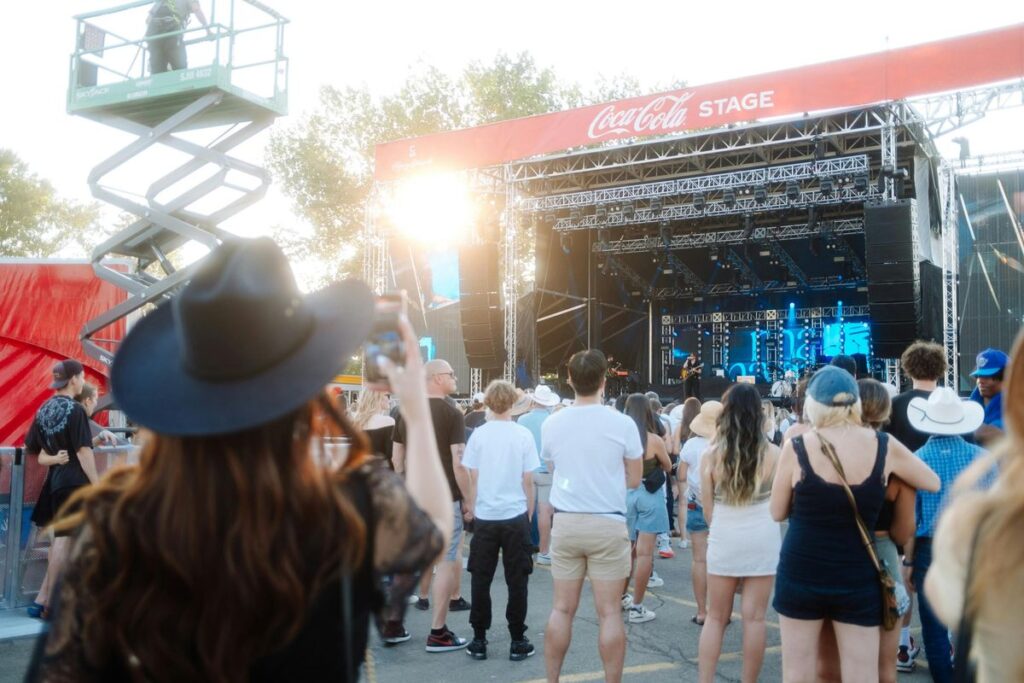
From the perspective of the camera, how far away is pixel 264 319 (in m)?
1.33

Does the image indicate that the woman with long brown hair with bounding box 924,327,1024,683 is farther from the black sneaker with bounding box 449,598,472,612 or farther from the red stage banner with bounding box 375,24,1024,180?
the red stage banner with bounding box 375,24,1024,180

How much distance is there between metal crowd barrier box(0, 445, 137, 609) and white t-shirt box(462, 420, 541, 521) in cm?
336

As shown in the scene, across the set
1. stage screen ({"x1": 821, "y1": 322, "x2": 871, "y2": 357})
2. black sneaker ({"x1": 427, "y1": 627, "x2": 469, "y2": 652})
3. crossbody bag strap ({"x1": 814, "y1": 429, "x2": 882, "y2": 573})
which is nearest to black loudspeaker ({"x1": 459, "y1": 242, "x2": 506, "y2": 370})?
stage screen ({"x1": 821, "y1": 322, "x2": 871, "y2": 357})

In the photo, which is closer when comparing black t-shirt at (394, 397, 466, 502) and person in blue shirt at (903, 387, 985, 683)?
person in blue shirt at (903, 387, 985, 683)

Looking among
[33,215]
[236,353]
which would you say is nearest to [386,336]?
[236,353]

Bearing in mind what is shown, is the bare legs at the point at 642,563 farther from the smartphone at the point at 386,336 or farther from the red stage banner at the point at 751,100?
the red stage banner at the point at 751,100

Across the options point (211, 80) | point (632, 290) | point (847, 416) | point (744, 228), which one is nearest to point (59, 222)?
point (632, 290)

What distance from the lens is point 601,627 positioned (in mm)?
4379

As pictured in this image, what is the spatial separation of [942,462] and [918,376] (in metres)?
0.98

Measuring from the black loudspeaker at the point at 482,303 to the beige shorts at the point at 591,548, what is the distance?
13.8 metres

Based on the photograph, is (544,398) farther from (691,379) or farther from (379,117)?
(379,117)

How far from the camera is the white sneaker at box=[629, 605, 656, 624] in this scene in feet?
20.5

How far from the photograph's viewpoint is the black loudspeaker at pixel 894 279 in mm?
13555

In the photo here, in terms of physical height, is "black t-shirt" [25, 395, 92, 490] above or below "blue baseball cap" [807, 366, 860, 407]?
below
